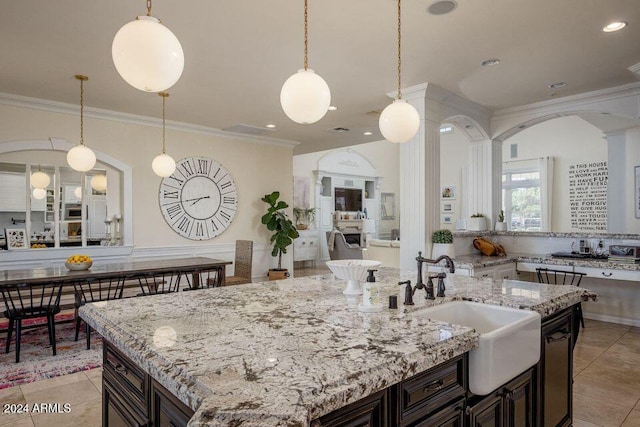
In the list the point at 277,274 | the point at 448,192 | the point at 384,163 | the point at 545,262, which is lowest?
the point at 277,274

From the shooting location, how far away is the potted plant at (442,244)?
13.6 feet

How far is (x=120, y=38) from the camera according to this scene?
1.55m

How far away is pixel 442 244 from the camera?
4.19 meters

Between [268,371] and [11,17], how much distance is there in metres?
3.33

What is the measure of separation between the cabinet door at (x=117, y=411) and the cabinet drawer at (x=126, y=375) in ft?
0.13

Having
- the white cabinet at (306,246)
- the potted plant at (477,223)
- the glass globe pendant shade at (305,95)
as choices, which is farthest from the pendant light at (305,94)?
the white cabinet at (306,246)

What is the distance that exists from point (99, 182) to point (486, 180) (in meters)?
5.48

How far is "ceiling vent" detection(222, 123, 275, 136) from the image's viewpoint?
6211 millimetres

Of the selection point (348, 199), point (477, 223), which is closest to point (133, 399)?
point (477, 223)

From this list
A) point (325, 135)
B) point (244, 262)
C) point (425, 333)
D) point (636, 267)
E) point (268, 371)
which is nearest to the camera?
point (268, 371)

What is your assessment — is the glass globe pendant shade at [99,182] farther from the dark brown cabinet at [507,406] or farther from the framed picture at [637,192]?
the framed picture at [637,192]

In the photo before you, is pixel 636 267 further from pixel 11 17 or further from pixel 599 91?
pixel 11 17

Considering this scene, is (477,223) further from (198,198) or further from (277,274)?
(198,198)

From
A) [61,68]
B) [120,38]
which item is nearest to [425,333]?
[120,38]
